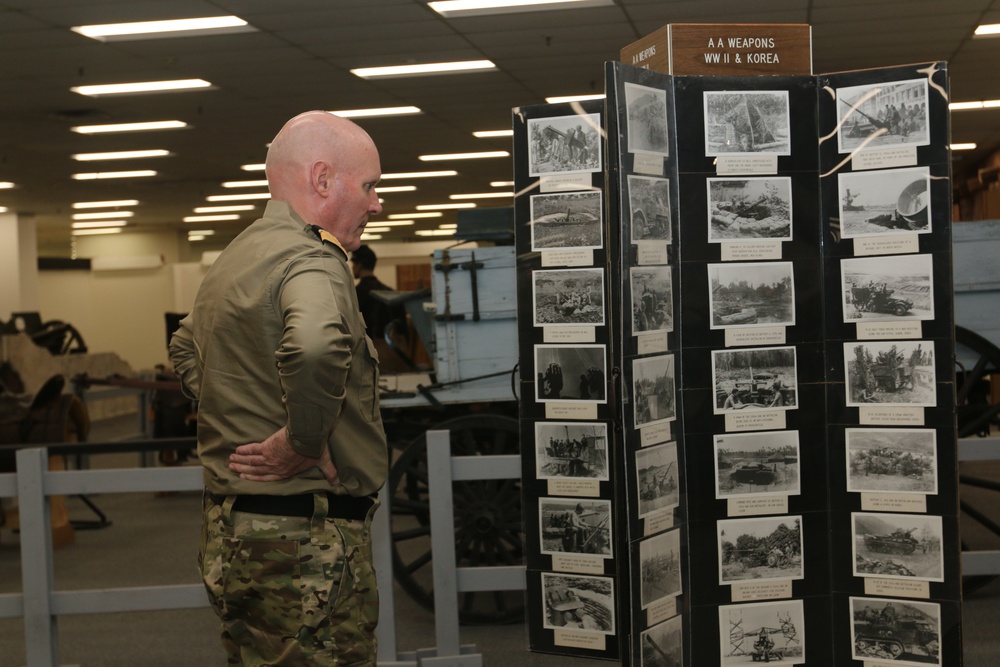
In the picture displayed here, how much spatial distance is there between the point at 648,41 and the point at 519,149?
1.59ft

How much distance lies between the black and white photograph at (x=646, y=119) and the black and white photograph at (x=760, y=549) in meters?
1.02

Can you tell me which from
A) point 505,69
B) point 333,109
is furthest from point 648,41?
point 333,109

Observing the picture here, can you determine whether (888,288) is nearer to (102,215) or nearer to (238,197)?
(238,197)

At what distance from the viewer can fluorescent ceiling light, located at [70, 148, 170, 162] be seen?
1444 cm

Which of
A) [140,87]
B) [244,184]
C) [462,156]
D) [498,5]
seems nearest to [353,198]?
[498,5]

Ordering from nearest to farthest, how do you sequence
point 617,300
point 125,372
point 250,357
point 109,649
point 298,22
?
point 250,357
point 617,300
point 109,649
point 298,22
point 125,372

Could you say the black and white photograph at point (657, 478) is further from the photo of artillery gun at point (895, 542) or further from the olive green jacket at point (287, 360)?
the olive green jacket at point (287, 360)

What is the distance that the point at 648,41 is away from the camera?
304 cm

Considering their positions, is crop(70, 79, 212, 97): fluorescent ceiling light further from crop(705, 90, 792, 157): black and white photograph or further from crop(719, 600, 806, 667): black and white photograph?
crop(719, 600, 806, 667): black and white photograph

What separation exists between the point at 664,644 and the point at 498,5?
6124 millimetres

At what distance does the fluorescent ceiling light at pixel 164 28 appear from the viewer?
8117mm

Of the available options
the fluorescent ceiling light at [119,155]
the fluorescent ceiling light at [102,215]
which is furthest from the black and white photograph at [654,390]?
the fluorescent ceiling light at [102,215]

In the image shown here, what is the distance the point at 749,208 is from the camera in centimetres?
292

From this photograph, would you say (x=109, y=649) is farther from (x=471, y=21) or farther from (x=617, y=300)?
(x=471, y=21)
